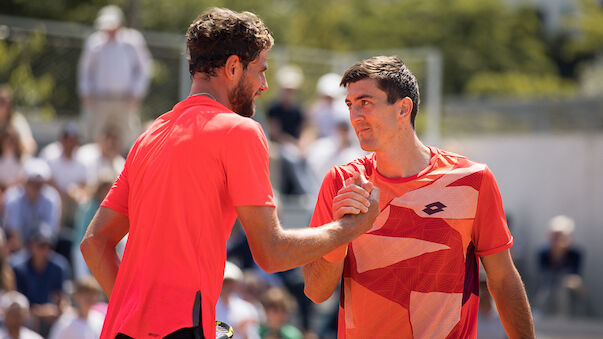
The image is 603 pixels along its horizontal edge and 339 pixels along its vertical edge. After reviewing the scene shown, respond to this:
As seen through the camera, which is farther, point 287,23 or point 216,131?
point 287,23

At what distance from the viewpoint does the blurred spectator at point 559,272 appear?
13867mm

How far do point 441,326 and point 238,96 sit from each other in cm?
136

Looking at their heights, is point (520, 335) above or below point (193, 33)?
below

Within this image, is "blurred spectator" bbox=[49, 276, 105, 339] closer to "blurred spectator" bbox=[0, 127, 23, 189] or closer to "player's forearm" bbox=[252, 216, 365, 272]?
"blurred spectator" bbox=[0, 127, 23, 189]

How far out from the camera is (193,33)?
11.5 ft

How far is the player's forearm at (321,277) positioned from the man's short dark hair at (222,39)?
1006 millimetres

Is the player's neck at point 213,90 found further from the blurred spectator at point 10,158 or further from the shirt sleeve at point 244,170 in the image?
the blurred spectator at point 10,158

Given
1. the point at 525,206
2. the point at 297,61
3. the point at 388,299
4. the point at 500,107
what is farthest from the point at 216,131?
the point at 500,107

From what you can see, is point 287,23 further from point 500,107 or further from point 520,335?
point 520,335

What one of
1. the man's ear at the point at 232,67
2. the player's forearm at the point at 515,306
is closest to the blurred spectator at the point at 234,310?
the player's forearm at the point at 515,306

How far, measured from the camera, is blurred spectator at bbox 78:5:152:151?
11.8m

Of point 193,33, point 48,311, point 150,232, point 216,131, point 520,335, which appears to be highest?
point 193,33

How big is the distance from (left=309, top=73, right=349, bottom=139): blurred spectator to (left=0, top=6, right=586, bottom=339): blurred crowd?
0.02 m

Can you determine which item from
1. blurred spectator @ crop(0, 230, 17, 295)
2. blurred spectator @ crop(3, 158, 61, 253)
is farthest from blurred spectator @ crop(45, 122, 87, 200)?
blurred spectator @ crop(0, 230, 17, 295)
